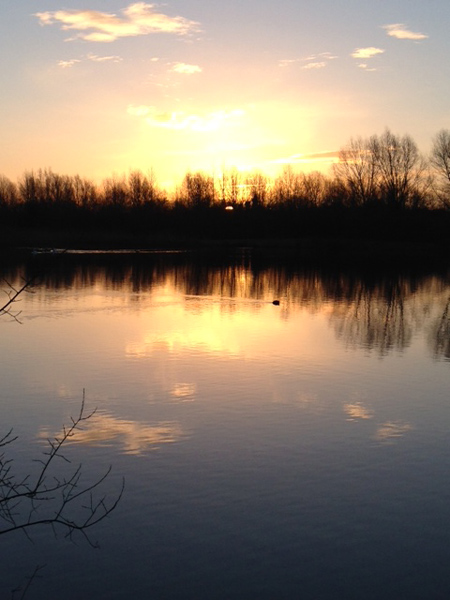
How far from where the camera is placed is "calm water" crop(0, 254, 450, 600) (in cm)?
514

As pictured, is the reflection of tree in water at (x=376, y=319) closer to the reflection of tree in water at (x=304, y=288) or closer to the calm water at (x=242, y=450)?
Answer: the reflection of tree in water at (x=304, y=288)

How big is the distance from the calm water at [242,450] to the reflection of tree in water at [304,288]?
31 centimetres

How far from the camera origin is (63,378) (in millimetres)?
10773

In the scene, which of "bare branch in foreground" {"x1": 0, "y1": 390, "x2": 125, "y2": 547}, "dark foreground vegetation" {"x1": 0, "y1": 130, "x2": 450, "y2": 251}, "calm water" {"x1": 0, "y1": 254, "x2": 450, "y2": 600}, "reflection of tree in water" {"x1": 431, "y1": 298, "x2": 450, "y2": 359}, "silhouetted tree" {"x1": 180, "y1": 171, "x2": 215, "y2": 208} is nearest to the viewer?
"calm water" {"x1": 0, "y1": 254, "x2": 450, "y2": 600}

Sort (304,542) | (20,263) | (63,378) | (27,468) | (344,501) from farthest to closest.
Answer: (20,263)
(63,378)
(27,468)
(344,501)
(304,542)

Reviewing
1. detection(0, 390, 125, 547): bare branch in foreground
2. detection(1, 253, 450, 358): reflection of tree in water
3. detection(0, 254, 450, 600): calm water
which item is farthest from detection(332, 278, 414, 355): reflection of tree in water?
detection(0, 390, 125, 547): bare branch in foreground

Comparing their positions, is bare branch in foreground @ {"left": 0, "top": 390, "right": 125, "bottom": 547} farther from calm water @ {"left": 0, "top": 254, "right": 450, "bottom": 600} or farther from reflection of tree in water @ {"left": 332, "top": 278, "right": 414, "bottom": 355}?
reflection of tree in water @ {"left": 332, "top": 278, "right": 414, "bottom": 355}

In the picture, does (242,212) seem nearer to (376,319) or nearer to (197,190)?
(197,190)

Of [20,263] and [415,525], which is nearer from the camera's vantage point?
[415,525]

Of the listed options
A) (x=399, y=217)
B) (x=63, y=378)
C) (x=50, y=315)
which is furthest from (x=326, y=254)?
(x=63, y=378)

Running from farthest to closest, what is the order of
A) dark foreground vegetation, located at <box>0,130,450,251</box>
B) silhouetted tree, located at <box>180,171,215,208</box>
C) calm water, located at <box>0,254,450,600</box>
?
silhouetted tree, located at <box>180,171,215,208</box> < dark foreground vegetation, located at <box>0,130,450,251</box> < calm water, located at <box>0,254,450,600</box>

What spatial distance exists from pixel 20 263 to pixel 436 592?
30.0 metres

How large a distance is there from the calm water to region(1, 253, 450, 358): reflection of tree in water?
308mm

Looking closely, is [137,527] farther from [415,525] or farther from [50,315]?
[50,315]
